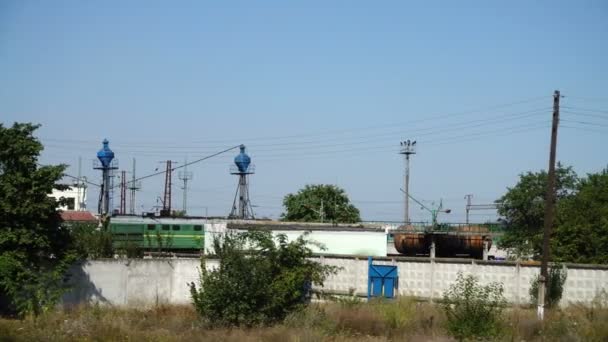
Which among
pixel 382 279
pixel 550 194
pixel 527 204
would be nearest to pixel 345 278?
pixel 382 279

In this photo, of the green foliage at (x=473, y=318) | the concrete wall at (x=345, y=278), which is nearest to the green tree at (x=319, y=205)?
the concrete wall at (x=345, y=278)

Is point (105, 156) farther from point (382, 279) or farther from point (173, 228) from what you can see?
point (382, 279)

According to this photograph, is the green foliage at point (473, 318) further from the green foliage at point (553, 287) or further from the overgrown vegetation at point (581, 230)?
the overgrown vegetation at point (581, 230)

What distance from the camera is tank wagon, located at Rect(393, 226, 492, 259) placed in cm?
4634

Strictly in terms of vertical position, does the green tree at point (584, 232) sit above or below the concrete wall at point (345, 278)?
above

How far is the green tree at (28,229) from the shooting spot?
23766 mm

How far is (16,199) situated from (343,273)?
1456 centimetres

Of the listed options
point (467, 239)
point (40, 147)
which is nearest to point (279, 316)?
point (40, 147)

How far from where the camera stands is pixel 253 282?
24000mm

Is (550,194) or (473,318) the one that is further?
(550,194)

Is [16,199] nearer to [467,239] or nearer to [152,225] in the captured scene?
[152,225]

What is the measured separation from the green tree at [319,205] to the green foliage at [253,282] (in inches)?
2194

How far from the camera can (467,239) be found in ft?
153

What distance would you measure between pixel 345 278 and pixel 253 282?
935 centimetres
